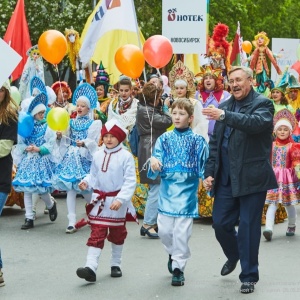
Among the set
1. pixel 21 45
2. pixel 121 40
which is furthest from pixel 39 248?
pixel 21 45

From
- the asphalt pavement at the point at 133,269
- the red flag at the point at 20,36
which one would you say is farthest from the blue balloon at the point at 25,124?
the red flag at the point at 20,36

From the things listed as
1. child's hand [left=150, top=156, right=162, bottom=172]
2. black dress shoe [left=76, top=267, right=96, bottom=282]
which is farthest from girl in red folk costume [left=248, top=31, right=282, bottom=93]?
black dress shoe [left=76, top=267, right=96, bottom=282]

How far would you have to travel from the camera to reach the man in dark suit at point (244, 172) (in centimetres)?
741

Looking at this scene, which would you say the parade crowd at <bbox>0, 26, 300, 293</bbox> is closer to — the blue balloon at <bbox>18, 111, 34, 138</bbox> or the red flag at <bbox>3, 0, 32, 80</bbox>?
the blue balloon at <bbox>18, 111, 34, 138</bbox>

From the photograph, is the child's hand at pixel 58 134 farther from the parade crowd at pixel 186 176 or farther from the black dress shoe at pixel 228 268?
the black dress shoe at pixel 228 268

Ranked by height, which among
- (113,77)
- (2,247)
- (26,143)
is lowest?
(2,247)

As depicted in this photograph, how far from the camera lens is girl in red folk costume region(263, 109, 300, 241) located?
1041 centimetres

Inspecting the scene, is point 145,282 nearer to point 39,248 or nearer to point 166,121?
point 39,248

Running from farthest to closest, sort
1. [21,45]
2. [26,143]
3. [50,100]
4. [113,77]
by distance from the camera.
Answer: [21,45] → [113,77] → [50,100] → [26,143]

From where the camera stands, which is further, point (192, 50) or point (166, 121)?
point (192, 50)

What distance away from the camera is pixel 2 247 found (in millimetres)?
9719

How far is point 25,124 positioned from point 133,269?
306 centimetres

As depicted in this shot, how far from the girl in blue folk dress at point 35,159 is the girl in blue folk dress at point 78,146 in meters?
0.14

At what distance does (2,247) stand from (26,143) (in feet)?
6.02
